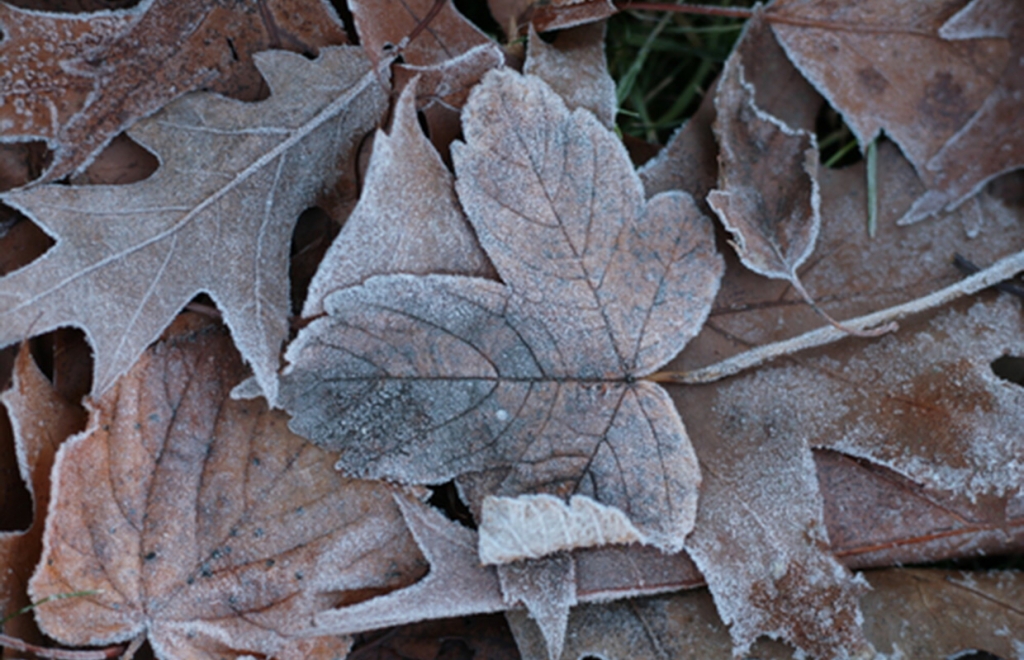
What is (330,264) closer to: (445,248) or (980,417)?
(445,248)

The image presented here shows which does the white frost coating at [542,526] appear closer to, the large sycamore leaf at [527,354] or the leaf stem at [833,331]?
the large sycamore leaf at [527,354]

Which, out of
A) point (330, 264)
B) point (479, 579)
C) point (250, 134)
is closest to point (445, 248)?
point (330, 264)

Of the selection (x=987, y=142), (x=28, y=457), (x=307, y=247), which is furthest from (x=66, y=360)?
(x=987, y=142)

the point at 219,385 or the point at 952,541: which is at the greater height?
the point at 219,385

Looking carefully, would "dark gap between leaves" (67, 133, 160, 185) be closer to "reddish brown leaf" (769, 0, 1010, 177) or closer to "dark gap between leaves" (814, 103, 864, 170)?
"reddish brown leaf" (769, 0, 1010, 177)

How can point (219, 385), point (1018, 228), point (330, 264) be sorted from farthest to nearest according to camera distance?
point (1018, 228) → point (219, 385) → point (330, 264)

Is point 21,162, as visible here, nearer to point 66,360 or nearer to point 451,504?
point 66,360
